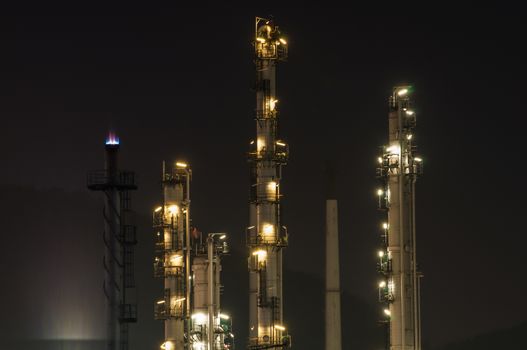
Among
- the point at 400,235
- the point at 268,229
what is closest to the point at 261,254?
the point at 268,229

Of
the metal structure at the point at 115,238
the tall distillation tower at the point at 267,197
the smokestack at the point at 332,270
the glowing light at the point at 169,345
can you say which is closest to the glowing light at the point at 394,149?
the tall distillation tower at the point at 267,197

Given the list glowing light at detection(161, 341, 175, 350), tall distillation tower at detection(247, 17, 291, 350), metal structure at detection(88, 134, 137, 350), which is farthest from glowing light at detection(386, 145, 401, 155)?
glowing light at detection(161, 341, 175, 350)

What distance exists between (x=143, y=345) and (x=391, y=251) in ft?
131

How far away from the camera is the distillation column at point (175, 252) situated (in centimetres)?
5731

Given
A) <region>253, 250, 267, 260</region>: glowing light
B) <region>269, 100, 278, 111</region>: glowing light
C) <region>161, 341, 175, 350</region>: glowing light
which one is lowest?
<region>161, 341, 175, 350</region>: glowing light

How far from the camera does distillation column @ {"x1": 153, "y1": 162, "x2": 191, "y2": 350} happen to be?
2256 inches

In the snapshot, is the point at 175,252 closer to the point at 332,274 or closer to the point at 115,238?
the point at 115,238

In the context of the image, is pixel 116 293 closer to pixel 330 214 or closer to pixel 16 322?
pixel 330 214

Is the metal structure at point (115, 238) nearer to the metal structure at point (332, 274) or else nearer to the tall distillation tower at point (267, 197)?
the tall distillation tower at point (267, 197)

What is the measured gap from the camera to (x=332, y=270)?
67.4 metres

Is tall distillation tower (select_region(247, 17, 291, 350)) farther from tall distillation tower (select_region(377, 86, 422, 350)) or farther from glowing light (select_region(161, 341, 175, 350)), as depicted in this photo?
glowing light (select_region(161, 341, 175, 350))

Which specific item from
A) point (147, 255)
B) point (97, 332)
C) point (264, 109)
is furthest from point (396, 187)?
point (147, 255)

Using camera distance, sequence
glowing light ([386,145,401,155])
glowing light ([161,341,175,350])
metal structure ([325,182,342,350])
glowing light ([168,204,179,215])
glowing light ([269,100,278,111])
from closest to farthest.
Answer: glowing light ([386,145,401,155]) → glowing light ([269,100,278,111]) → glowing light ([161,341,175,350]) → glowing light ([168,204,179,215]) → metal structure ([325,182,342,350])

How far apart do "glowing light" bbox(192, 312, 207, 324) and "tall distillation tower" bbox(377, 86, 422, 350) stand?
415 inches
